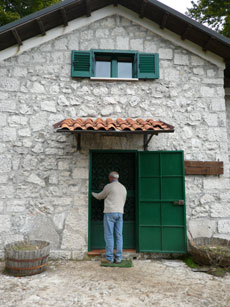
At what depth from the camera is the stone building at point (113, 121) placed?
4.91 m

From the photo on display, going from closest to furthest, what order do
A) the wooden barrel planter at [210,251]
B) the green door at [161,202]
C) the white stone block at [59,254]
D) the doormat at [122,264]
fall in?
Result: the wooden barrel planter at [210,251]
the doormat at [122,264]
the white stone block at [59,254]
the green door at [161,202]

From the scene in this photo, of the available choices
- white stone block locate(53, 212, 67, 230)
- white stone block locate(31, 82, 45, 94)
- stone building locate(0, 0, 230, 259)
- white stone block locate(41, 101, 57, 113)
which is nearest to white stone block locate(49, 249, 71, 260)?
stone building locate(0, 0, 230, 259)

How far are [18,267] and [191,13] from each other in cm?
1115

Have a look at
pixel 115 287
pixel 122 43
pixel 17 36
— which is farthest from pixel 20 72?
pixel 115 287

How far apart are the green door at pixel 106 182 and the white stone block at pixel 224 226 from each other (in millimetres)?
1700

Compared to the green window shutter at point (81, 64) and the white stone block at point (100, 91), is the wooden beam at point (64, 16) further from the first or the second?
the white stone block at point (100, 91)

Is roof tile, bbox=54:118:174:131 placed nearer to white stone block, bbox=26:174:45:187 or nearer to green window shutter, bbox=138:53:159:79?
white stone block, bbox=26:174:45:187

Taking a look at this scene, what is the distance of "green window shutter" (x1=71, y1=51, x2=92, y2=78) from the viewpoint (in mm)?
5305

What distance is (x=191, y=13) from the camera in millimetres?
10648

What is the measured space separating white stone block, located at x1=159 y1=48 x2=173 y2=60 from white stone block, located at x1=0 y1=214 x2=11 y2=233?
4.54 m

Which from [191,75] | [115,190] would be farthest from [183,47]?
[115,190]

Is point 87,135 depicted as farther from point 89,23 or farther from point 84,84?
point 89,23

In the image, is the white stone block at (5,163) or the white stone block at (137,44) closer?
the white stone block at (5,163)

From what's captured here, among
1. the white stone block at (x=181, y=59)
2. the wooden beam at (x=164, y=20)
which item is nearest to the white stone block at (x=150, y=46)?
the wooden beam at (x=164, y=20)
